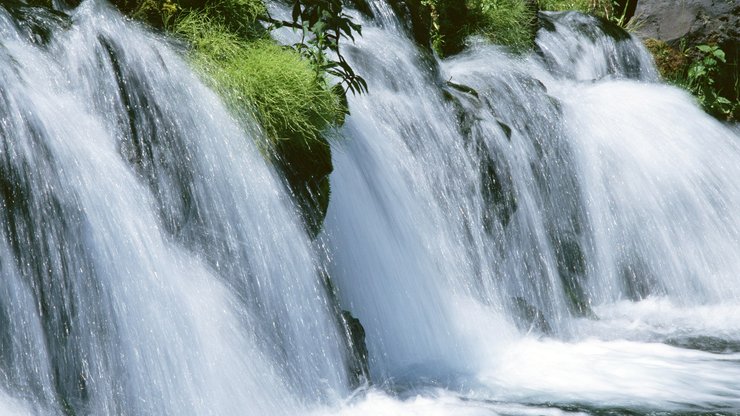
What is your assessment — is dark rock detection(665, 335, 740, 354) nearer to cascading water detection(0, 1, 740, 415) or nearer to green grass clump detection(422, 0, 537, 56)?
cascading water detection(0, 1, 740, 415)

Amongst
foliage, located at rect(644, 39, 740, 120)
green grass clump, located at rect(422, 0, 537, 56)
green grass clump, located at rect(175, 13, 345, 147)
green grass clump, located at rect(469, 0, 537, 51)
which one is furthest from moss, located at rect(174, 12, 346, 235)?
foliage, located at rect(644, 39, 740, 120)

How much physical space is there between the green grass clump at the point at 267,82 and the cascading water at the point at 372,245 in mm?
162

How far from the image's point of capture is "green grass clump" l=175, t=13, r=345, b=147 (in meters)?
4.96

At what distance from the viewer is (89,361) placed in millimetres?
3842

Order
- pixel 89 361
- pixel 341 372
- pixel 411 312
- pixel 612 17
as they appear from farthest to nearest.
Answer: pixel 612 17 → pixel 411 312 → pixel 341 372 → pixel 89 361

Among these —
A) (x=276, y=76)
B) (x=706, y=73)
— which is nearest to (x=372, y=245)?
(x=276, y=76)

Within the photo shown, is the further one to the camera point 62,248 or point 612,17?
point 612,17

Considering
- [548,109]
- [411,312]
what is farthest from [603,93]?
[411,312]

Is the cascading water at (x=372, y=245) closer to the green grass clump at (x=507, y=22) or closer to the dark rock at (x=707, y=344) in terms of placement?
the dark rock at (x=707, y=344)

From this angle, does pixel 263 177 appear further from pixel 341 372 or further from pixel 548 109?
pixel 548 109

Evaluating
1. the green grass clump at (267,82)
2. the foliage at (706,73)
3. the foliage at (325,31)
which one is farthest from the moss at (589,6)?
the green grass clump at (267,82)

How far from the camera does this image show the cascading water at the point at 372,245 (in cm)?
394

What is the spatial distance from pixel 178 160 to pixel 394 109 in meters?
2.02

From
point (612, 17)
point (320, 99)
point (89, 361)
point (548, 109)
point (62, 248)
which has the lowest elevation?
point (89, 361)
